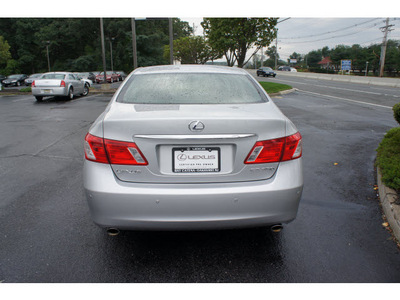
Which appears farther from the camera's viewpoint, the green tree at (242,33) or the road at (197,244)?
the green tree at (242,33)

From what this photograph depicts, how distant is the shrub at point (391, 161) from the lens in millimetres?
3957

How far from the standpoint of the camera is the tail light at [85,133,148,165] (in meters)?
2.50

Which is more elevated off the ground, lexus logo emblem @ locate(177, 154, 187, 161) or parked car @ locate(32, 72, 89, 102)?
lexus logo emblem @ locate(177, 154, 187, 161)

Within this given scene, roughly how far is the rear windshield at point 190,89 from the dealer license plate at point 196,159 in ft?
1.91

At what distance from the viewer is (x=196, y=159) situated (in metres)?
2.51

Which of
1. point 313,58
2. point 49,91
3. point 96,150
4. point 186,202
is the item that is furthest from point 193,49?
point 313,58

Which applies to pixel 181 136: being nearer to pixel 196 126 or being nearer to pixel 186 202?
pixel 196 126

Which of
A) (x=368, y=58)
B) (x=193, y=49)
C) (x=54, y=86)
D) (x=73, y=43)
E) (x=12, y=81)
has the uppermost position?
(x=73, y=43)

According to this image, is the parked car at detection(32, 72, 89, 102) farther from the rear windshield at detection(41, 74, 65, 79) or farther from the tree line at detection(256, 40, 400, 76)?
the tree line at detection(256, 40, 400, 76)

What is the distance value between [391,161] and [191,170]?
3274mm

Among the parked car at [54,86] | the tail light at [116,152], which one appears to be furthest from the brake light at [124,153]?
the parked car at [54,86]

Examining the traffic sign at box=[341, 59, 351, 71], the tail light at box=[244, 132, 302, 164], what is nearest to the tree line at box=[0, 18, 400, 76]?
the traffic sign at box=[341, 59, 351, 71]

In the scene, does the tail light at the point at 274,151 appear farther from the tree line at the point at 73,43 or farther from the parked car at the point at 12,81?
the tree line at the point at 73,43

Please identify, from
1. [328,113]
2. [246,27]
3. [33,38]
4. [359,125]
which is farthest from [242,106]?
[33,38]
